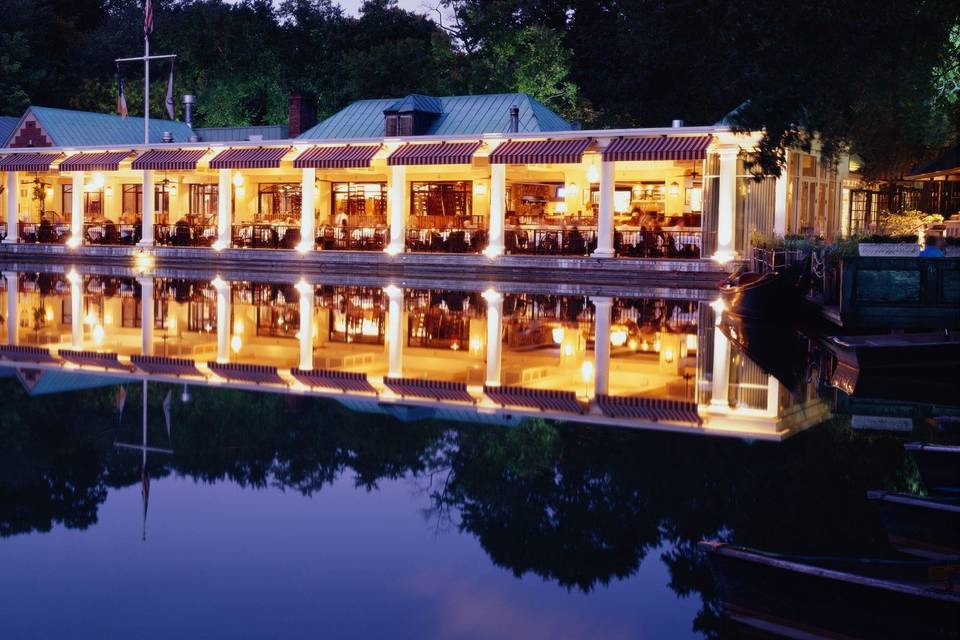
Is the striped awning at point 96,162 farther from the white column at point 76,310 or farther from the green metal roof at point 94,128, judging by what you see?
the white column at point 76,310

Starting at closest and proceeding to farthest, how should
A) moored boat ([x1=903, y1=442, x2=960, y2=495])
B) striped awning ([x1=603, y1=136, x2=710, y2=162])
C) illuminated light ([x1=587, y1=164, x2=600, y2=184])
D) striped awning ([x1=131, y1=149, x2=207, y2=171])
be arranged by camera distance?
moored boat ([x1=903, y1=442, x2=960, y2=495]) → striped awning ([x1=603, y1=136, x2=710, y2=162]) → illuminated light ([x1=587, y1=164, x2=600, y2=184]) → striped awning ([x1=131, y1=149, x2=207, y2=171])

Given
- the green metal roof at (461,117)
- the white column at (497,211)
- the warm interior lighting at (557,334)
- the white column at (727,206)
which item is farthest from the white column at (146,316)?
the white column at (727,206)

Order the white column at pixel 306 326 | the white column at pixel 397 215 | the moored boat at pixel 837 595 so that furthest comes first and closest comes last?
the white column at pixel 397 215 < the white column at pixel 306 326 < the moored boat at pixel 837 595

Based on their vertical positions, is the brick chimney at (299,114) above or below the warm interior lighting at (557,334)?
above

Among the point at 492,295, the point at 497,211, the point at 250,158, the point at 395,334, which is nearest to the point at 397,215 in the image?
the point at 497,211

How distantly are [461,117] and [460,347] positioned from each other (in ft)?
78.8

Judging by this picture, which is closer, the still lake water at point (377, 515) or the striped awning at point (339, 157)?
the still lake water at point (377, 515)

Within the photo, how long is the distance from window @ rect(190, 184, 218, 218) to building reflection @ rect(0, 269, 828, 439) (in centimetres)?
1868

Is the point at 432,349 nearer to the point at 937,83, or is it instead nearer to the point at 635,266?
the point at 937,83

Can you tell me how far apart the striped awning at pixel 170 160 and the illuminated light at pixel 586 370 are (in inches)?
963

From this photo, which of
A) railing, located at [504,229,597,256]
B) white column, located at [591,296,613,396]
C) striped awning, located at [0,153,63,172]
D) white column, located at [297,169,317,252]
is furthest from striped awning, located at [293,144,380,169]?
white column, located at [591,296,613,396]

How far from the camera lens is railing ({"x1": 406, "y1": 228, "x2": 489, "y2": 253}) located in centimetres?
3122

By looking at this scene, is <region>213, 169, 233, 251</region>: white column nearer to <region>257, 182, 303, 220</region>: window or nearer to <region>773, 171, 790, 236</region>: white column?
<region>257, 182, 303, 220</region>: window

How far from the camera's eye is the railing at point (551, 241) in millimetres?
29734
